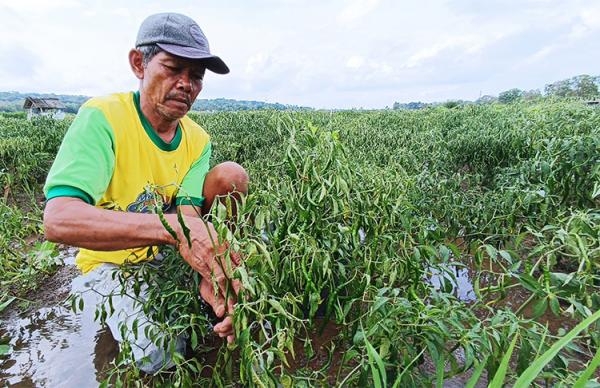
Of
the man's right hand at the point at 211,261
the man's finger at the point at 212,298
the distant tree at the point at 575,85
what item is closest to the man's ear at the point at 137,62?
the man's right hand at the point at 211,261

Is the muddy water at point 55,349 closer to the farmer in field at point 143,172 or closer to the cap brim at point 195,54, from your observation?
the farmer in field at point 143,172

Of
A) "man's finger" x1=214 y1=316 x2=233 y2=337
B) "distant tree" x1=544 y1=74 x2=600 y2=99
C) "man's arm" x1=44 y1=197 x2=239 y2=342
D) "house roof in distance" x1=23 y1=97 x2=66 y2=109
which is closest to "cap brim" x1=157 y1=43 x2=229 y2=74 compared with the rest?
"man's arm" x1=44 y1=197 x2=239 y2=342

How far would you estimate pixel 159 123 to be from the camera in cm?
196

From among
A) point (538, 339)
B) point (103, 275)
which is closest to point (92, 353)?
point (103, 275)

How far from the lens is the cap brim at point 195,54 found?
5.42ft

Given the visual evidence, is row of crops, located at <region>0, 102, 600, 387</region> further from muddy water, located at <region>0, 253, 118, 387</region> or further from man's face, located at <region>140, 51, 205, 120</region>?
man's face, located at <region>140, 51, 205, 120</region>

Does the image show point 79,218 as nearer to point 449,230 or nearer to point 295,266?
point 295,266

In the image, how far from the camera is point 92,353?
6.64 feet

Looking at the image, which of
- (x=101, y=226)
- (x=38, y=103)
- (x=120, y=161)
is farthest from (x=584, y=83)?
(x=38, y=103)

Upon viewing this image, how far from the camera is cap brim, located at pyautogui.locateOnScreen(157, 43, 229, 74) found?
1.65m

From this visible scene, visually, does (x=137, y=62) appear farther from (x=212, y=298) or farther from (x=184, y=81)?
(x=212, y=298)

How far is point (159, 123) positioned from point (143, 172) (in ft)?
0.85

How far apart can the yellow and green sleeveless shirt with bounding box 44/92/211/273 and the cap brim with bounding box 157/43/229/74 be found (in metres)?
0.39

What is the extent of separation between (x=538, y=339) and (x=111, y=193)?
1729 millimetres
